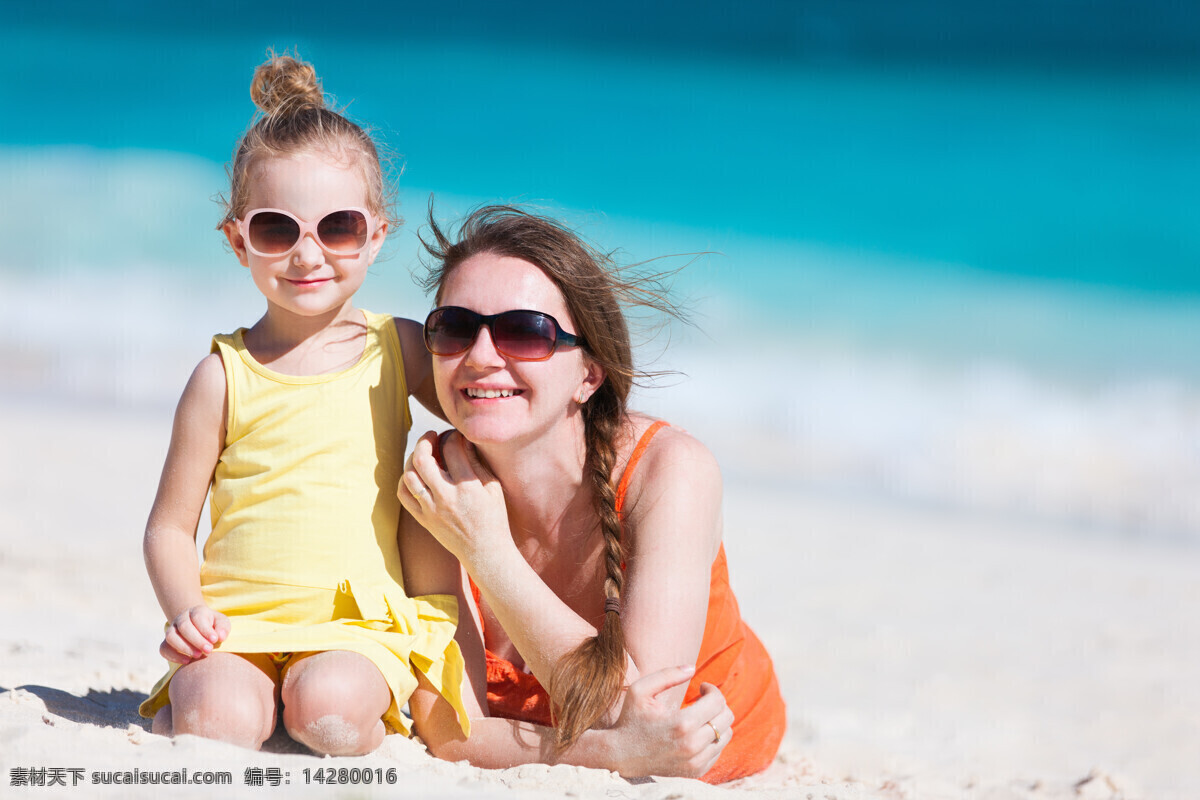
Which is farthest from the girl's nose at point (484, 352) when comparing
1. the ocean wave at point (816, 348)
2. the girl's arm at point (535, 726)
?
the ocean wave at point (816, 348)

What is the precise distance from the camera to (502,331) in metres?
2.80

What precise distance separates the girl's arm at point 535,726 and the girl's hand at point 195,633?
55 cm

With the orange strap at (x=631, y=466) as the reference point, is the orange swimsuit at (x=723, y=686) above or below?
below

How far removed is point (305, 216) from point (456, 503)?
890 millimetres

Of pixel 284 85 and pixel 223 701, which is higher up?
pixel 284 85

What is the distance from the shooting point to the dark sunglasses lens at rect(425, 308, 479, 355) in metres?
2.81

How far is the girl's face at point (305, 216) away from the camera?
2.84 metres

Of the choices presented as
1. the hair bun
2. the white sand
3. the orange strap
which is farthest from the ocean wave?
the orange strap

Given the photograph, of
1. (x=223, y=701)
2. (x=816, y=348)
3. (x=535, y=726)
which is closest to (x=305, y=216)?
(x=223, y=701)

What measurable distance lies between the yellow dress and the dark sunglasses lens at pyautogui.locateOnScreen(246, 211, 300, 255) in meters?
0.32

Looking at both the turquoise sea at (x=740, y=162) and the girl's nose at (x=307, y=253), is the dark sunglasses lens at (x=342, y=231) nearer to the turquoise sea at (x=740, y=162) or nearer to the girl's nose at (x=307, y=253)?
the girl's nose at (x=307, y=253)

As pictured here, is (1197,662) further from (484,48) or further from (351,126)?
(484,48)

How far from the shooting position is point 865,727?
14.5ft

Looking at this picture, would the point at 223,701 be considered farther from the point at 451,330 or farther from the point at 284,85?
the point at 284,85
